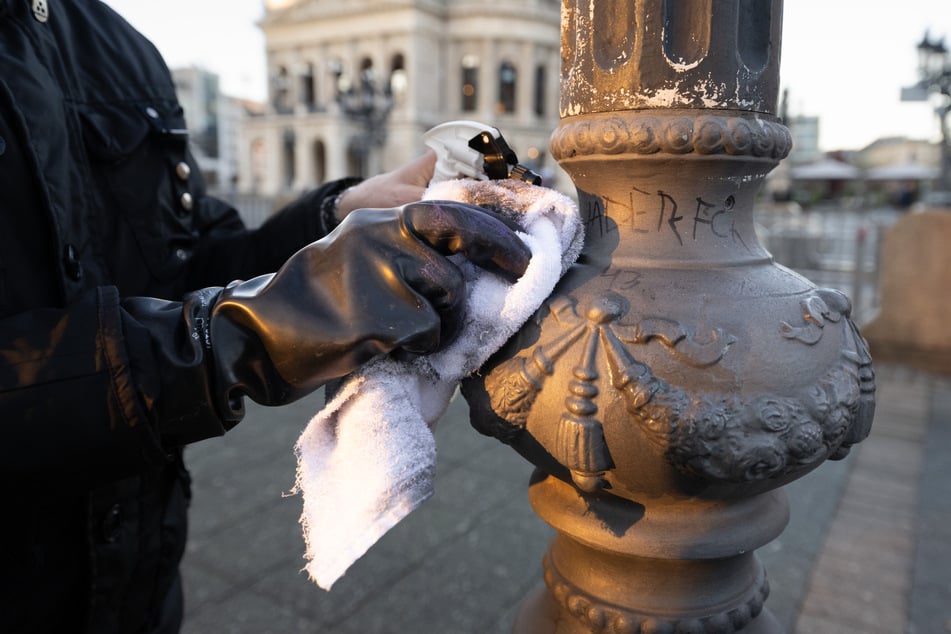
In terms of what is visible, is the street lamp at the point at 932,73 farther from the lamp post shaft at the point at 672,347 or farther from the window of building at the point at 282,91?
the window of building at the point at 282,91

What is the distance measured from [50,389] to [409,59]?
40193mm

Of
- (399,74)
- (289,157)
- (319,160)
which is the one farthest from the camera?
(399,74)

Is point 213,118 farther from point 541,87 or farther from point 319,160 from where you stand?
point 541,87

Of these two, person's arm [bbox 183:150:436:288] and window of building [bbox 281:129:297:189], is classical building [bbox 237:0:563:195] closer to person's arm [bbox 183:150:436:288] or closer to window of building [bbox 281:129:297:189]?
window of building [bbox 281:129:297:189]

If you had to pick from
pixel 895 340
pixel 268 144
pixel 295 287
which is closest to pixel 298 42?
pixel 268 144

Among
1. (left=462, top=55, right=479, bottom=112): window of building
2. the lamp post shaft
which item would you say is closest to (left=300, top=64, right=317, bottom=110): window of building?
(left=462, top=55, right=479, bottom=112): window of building

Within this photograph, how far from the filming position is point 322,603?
231 cm

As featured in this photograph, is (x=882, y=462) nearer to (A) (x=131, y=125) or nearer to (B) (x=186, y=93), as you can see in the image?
(A) (x=131, y=125)

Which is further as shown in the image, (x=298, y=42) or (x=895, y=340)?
(x=298, y=42)

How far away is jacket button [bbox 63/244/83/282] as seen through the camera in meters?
1.11

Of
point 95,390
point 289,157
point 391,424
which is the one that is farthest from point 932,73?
point 289,157

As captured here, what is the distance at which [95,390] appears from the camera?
83 cm

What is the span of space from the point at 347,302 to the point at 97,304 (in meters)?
0.32

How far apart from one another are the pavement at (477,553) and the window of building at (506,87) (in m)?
38.5
